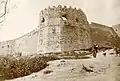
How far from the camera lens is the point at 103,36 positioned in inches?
63.1

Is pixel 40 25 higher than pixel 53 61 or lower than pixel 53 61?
higher

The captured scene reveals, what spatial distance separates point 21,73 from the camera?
1.50m

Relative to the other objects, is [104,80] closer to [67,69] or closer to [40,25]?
[67,69]

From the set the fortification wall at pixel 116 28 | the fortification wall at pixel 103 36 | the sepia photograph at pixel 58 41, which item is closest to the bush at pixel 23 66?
the sepia photograph at pixel 58 41

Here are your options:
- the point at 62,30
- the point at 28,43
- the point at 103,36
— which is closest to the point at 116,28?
the point at 103,36

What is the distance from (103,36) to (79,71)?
22 cm

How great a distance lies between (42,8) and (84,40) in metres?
0.25

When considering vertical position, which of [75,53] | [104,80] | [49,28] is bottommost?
[104,80]

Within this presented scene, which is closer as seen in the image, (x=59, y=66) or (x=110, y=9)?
(x=59, y=66)

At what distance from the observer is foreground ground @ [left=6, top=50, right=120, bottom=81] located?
4.82 feet

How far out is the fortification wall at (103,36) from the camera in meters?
1.57

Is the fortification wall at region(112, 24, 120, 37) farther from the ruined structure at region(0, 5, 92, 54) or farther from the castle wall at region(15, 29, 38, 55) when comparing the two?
the castle wall at region(15, 29, 38, 55)

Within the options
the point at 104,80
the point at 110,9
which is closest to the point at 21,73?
the point at 104,80

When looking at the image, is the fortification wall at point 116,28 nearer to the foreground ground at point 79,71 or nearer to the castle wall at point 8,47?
the foreground ground at point 79,71
